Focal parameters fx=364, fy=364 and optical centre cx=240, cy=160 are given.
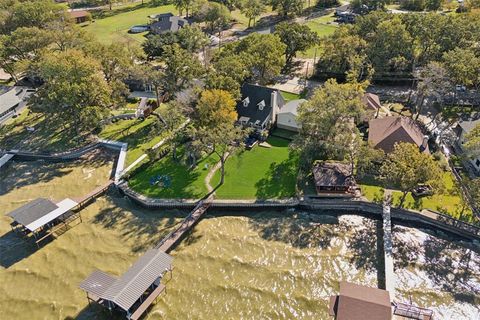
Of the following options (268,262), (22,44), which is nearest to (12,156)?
(22,44)

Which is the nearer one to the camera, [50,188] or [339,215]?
[339,215]

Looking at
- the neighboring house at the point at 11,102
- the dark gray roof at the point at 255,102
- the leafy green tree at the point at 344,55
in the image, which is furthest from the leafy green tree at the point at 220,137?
the neighboring house at the point at 11,102

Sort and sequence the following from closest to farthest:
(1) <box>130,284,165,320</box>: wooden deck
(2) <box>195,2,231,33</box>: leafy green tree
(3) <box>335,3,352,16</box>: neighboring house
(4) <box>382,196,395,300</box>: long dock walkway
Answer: (1) <box>130,284,165,320</box>: wooden deck, (4) <box>382,196,395,300</box>: long dock walkway, (2) <box>195,2,231,33</box>: leafy green tree, (3) <box>335,3,352,16</box>: neighboring house

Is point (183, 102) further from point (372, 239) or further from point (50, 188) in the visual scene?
point (372, 239)

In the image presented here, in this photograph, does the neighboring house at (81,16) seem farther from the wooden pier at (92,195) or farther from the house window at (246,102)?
the wooden pier at (92,195)

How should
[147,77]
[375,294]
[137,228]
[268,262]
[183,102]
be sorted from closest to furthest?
[375,294]
[268,262]
[137,228]
[183,102]
[147,77]

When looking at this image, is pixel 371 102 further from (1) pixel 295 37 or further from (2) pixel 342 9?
(2) pixel 342 9

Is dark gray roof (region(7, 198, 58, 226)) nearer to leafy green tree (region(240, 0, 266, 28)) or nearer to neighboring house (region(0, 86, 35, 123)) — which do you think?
neighboring house (region(0, 86, 35, 123))

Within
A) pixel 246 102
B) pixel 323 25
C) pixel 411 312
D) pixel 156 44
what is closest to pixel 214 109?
pixel 246 102

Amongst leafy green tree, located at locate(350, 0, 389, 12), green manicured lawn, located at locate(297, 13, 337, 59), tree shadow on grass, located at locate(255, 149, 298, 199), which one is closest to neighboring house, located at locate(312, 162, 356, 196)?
tree shadow on grass, located at locate(255, 149, 298, 199)
